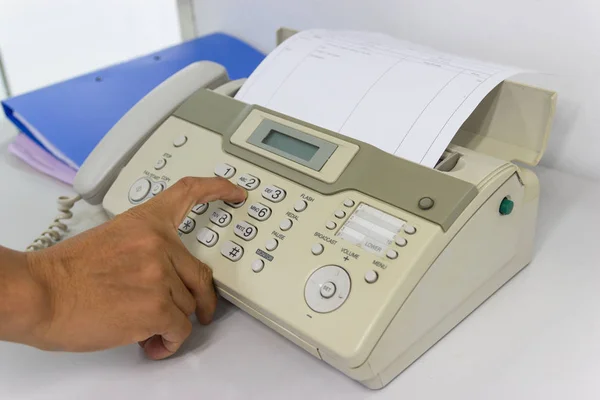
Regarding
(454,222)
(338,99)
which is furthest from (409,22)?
(454,222)

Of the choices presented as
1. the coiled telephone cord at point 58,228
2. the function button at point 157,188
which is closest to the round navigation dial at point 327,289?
the function button at point 157,188

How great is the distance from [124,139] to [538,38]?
1.64 ft

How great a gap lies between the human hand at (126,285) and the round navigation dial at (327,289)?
105 mm

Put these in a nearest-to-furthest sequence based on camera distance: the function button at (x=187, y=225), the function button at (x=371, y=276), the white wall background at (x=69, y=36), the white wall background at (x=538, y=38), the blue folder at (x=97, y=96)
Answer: the function button at (x=371, y=276) < the function button at (x=187, y=225) < the white wall background at (x=538, y=38) < the blue folder at (x=97, y=96) < the white wall background at (x=69, y=36)

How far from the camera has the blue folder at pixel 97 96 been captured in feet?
2.67

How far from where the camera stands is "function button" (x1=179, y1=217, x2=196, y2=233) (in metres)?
0.56

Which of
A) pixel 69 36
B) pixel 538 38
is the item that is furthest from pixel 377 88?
pixel 69 36

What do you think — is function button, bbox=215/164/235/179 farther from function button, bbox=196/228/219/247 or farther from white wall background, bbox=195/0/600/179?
white wall background, bbox=195/0/600/179

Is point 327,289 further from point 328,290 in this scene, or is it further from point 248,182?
point 248,182

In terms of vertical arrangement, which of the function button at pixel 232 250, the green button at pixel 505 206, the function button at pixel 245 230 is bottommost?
the function button at pixel 232 250

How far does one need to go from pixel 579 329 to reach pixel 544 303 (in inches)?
1.6

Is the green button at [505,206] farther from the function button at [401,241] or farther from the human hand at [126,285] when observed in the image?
the human hand at [126,285]

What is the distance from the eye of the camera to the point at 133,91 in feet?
3.06

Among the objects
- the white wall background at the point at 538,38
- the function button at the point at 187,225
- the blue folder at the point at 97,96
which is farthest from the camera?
the blue folder at the point at 97,96
